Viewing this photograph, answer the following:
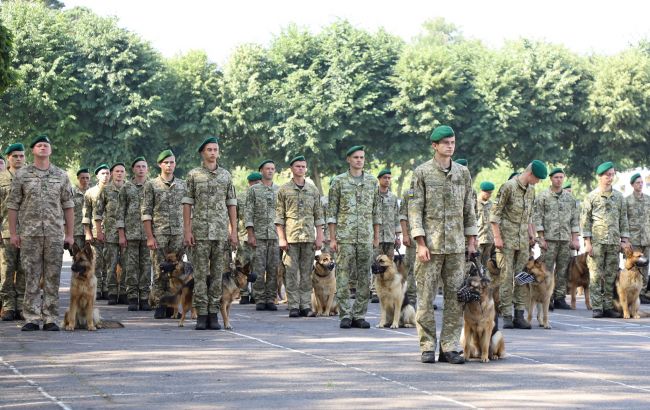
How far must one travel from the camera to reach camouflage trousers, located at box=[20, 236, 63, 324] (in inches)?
589

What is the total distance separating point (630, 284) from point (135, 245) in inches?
312

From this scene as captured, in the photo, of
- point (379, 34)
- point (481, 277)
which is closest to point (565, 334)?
point (481, 277)

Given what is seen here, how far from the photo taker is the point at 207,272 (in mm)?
15219

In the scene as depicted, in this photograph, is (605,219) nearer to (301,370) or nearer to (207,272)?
(207,272)

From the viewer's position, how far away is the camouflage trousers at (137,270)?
1922 cm

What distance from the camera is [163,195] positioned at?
18.1m

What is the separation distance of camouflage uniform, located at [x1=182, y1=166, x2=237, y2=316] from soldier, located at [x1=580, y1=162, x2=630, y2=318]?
21.6 ft

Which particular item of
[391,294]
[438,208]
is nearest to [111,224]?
[391,294]

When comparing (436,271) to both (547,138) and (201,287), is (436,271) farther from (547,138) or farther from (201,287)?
(547,138)

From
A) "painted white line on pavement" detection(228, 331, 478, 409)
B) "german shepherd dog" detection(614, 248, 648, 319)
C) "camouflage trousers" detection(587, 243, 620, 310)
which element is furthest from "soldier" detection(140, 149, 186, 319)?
"german shepherd dog" detection(614, 248, 648, 319)

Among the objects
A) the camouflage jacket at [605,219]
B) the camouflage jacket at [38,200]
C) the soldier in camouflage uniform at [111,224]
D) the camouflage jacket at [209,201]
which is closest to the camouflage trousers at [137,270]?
the soldier in camouflage uniform at [111,224]

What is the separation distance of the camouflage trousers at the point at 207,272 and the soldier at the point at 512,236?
3.70m

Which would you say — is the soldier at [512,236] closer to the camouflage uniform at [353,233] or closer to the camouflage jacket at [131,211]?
the camouflage uniform at [353,233]

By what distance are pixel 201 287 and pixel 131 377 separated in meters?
4.54
